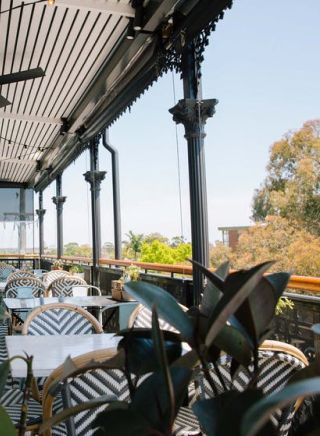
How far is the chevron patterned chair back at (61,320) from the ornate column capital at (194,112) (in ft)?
6.21

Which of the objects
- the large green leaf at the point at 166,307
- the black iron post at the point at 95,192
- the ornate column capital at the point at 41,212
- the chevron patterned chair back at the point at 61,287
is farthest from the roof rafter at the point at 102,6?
the ornate column capital at the point at 41,212

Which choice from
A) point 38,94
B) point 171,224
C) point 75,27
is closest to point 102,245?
point 38,94

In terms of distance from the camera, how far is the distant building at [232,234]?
22375mm

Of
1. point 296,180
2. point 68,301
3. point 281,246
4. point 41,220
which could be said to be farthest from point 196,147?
point 296,180

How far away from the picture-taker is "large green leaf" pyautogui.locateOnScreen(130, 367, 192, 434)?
472mm

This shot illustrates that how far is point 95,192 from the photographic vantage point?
795 centimetres

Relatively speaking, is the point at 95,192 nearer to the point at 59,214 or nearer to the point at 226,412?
the point at 59,214

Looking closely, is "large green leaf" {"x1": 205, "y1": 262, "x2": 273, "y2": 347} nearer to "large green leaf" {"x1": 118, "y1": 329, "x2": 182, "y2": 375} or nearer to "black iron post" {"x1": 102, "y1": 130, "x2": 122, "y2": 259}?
"large green leaf" {"x1": 118, "y1": 329, "x2": 182, "y2": 375}

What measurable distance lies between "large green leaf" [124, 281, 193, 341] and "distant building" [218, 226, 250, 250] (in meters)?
21.2

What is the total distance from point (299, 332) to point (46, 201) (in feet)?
45.0

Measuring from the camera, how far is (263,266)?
1.62 feet

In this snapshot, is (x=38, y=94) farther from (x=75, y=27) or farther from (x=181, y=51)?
(x=181, y=51)

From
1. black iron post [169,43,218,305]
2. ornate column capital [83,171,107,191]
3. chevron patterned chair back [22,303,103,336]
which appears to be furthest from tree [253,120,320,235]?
chevron patterned chair back [22,303,103,336]

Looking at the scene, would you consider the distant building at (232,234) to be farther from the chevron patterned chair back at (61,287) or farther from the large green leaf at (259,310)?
the large green leaf at (259,310)
